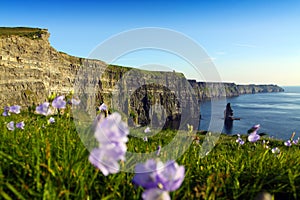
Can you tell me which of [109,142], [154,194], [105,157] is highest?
[109,142]

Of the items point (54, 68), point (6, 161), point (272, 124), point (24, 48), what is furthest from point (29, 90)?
point (272, 124)

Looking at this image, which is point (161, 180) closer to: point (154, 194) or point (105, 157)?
point (154, 194)

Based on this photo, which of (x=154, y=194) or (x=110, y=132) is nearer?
(x=154, y=194)

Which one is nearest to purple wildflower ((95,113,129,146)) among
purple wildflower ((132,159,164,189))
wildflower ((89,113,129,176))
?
wildflower ((89,113,129,176))

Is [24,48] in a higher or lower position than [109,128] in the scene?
higher

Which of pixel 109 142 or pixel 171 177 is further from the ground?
pixel 109 142

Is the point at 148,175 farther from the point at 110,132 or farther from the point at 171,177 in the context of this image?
the point at 110,132

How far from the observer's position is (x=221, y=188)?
230cm

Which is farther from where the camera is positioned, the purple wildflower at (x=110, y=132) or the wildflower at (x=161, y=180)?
the purple wildflower at (x=110, y=132)

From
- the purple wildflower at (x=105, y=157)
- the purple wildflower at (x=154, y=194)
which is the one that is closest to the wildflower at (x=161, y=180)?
the purple wildflower at (x=154, y=194)

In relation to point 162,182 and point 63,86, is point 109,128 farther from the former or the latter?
point 63,86

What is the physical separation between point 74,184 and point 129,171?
61 cm

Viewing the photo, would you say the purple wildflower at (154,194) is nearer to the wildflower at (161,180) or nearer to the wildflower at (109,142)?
the wildflower at (161,180)

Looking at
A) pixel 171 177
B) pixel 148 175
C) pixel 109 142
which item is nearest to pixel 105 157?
pixel 109 142
